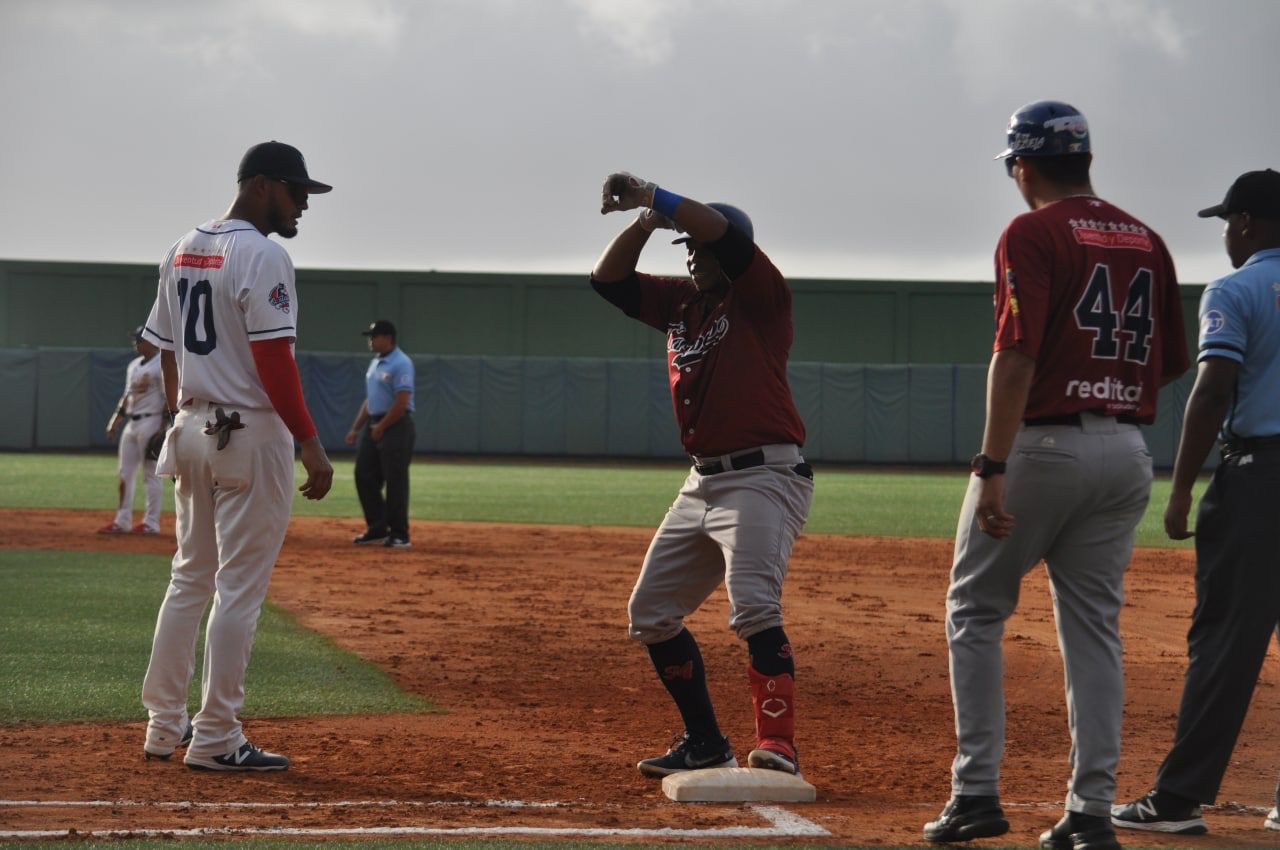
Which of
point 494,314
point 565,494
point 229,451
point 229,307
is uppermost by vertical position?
point 494,314

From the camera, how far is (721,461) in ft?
16.8

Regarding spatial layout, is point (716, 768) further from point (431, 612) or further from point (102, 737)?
point (431, 612)

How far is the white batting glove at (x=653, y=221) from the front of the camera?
16.7 feet

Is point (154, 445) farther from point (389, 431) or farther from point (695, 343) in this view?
point (695, 343)

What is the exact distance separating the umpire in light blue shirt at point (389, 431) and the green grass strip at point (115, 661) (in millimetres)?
3111

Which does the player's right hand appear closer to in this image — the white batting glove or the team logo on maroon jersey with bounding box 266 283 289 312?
the team logo on maroon jersey with bounding box 266 283 289 312

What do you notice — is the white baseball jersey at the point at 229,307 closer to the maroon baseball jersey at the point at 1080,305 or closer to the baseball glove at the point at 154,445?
the maroon baseball jersey at the point at 1080,305

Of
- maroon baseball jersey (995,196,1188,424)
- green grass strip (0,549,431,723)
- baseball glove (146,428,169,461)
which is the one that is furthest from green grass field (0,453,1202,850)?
maroon baseball jersey (995,196,1188,424)

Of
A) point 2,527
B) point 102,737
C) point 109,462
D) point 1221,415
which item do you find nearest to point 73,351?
point 109,462

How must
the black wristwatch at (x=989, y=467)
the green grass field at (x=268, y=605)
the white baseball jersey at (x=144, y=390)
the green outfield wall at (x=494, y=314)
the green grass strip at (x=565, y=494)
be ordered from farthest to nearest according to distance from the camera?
the green outfield wall at (x=494, y=314), the green grass strip at (x=565, y=494), the white baseball jersey at (x=144, y=390), the green grass field at (x=268, y=605), the black wristwatch at (x=989, y=467)

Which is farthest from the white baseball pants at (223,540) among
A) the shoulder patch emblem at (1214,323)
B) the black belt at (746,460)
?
the shoulder patch emblem at (1214,323)

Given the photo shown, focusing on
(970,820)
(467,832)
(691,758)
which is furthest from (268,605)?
(970,820)

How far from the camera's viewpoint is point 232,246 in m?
5.25

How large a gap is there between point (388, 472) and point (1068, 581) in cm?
1023
